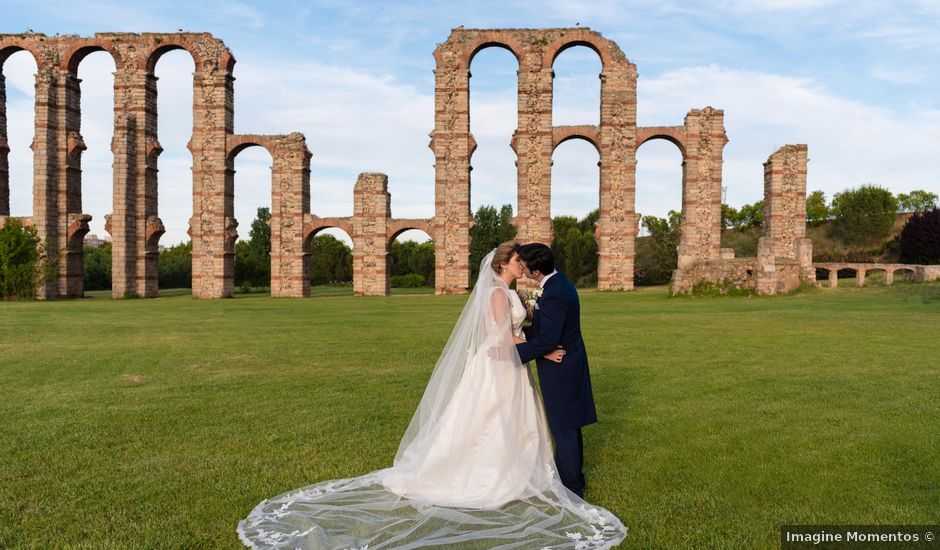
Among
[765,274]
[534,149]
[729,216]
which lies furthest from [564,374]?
[729,216]

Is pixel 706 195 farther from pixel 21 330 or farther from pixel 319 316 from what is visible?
pixel 21 330

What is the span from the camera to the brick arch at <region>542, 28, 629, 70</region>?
111 feet

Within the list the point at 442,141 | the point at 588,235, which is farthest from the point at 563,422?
the point at 588,235

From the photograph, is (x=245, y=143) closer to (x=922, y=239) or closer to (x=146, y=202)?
(x=146, y=202)

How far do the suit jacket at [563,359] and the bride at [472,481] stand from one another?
106 mm

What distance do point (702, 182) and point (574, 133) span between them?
22.4ft

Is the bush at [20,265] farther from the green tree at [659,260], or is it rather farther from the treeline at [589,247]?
the green tree at [659,260]

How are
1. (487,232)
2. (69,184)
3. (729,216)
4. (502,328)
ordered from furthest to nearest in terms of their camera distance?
(729,216) → (487,232) → (69,184) → (502,328)

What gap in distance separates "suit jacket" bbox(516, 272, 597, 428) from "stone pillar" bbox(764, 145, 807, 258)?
3246cm

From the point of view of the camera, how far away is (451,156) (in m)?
34.3

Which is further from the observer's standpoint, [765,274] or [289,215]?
[289,215]

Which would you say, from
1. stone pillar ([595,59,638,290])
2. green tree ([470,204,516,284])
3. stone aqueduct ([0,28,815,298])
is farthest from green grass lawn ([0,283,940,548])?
green tree ([470,204,516,284])

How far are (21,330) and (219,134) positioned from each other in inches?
854

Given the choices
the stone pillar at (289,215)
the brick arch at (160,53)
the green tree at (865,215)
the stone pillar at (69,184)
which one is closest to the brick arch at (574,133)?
the stone pillar at (289,215)
